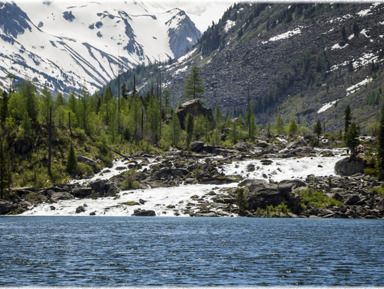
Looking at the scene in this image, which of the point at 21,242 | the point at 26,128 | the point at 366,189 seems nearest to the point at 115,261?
the point at 21,242

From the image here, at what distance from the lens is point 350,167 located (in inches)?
3686

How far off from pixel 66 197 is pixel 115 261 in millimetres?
56115

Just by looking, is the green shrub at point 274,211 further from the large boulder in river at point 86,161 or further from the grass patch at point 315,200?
the large boulder in river at point 86,161

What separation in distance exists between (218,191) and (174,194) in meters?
8.57

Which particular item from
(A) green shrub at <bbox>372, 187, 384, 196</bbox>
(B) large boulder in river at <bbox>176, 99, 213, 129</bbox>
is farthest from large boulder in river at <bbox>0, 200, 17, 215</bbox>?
(B) large boulder in river at <bbox>176, 99, 213, 129</bbox>

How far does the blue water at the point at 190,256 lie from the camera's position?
24.9 m

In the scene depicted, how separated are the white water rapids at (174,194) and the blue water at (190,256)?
25142 mm

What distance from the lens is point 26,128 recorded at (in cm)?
9956

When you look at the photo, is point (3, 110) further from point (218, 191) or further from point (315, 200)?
point (315, 200)

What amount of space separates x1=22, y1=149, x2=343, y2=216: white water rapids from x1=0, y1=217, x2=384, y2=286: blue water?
25142 millimetres

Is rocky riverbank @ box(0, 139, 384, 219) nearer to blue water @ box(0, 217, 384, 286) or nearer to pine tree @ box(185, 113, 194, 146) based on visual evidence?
blue water @ box(0, 217, 384, 286)

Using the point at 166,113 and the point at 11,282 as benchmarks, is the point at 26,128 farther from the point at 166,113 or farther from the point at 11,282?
the point at 11,282

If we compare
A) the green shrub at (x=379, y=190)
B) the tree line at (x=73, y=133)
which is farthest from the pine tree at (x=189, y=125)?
the green shrub at (x=379, y=190)

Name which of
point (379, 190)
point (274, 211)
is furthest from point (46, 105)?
point (379, 190)
